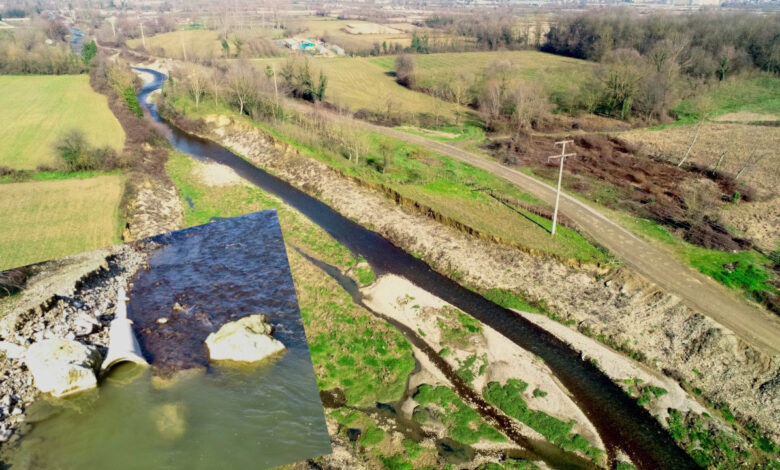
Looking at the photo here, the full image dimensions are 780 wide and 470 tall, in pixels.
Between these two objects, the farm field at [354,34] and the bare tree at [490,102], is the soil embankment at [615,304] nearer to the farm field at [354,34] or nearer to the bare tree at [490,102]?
the bare tree at [490,102]

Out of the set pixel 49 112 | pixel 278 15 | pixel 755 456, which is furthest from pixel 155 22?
pixel 755 456

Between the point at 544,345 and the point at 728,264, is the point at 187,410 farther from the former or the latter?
the point at 728,264

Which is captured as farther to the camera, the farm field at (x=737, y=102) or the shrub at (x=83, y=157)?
the farm field at (x=737, y=102)

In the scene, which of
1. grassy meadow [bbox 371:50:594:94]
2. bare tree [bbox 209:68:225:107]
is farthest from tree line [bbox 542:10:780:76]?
bare tree [bbox 209:68:225:107]

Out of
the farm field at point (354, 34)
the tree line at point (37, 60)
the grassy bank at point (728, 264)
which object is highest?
the farm field at point (354, 34)

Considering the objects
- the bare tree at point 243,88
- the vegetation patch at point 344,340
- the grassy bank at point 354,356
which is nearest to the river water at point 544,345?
the grassy bank at point 354,356

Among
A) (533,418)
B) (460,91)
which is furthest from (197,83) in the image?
(533,418)
